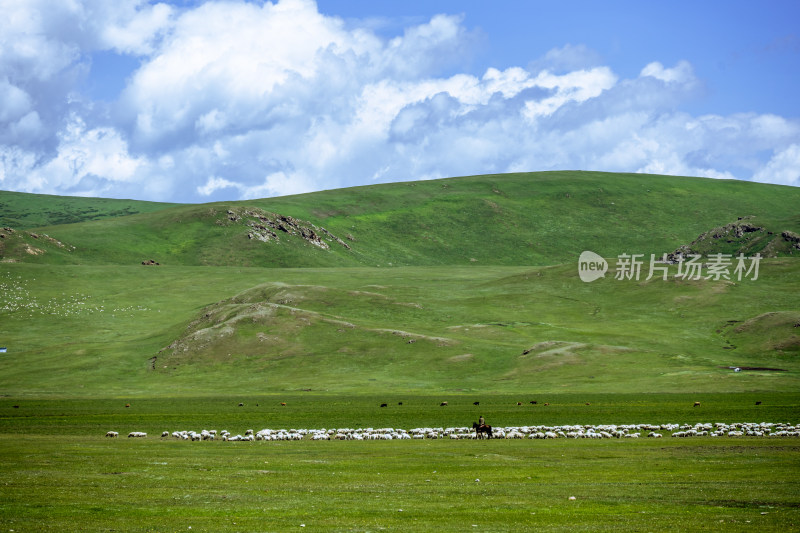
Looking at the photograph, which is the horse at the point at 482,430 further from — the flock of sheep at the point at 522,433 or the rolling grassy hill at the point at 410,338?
the rolling grassy hill at the point at 410,338

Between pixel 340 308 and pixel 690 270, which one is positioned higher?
pixel 690 270

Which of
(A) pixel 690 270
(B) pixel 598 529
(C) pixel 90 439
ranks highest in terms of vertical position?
(A) pixel 690 270

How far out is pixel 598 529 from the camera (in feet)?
77.2

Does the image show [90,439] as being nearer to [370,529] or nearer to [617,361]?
[370,529]

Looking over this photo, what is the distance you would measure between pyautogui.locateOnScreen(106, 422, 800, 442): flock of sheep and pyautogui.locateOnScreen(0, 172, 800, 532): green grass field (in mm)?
2550

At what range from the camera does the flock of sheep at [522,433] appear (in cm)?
5491

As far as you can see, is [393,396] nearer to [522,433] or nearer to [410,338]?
[410,338]

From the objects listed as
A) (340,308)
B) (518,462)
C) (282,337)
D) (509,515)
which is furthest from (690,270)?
(509,515)

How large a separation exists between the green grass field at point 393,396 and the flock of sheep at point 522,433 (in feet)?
8.37

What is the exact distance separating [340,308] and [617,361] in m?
56.3

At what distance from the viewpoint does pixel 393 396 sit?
92625 millimetres

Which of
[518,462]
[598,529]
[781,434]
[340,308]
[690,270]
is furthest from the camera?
[690,270]

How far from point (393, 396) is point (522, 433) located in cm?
3794

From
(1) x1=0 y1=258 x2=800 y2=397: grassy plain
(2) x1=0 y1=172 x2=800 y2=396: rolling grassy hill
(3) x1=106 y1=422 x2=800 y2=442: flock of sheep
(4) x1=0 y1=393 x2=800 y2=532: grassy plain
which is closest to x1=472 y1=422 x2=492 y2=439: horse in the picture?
(3) x1=106 y1=422 x2=800 y2=442: flock of sheep
